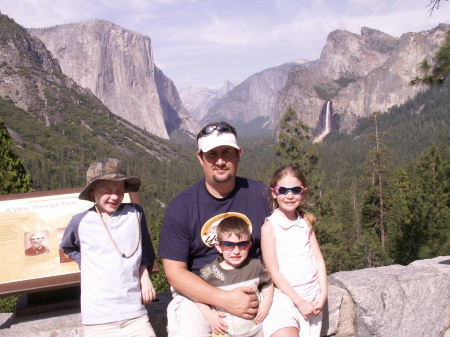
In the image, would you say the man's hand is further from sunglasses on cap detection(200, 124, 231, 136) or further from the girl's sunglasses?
sunglasses on cap detection(200, 124, 231, 136)

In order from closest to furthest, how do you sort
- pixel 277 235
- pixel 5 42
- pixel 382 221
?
pixel 277 235, pixel 382 221, pixel 5 42

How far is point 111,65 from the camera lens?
185 metres

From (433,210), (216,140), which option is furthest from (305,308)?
(433,210)

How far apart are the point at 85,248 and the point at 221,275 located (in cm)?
92

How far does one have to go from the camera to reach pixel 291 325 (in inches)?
108

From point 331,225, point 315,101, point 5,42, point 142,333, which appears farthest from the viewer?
point 315,101

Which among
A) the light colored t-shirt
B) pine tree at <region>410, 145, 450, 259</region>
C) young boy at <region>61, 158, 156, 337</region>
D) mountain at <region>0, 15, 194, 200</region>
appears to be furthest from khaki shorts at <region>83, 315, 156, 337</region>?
mountain at <region>0, 15, 194, 200</region>

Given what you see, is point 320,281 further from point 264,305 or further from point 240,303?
point 240,303

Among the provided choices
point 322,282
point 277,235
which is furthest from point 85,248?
point 322,282

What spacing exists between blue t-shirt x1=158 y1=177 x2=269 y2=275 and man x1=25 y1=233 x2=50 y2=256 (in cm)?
96

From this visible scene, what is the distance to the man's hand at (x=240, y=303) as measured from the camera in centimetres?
272

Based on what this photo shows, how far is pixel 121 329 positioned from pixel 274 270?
1065mm

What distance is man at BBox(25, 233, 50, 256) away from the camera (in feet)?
10.5

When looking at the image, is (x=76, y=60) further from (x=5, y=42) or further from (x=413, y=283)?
(x=413, y=283)
